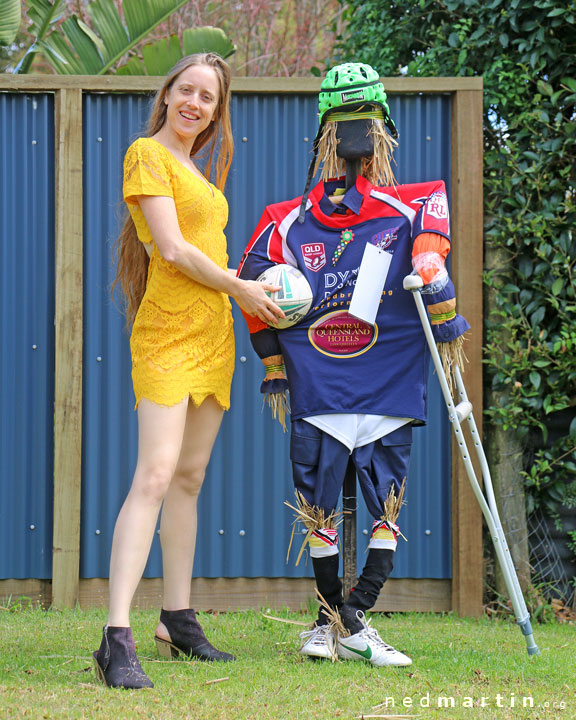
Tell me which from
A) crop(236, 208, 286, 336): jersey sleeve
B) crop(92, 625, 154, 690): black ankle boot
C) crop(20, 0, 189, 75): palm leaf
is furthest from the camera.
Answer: crop(20, 0, 189, 75): palm leaf

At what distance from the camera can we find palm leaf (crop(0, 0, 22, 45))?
5027 millimetres

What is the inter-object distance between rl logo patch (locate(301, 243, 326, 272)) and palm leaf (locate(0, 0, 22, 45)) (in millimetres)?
3164

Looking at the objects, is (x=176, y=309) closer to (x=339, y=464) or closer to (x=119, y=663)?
(x=339, y=464)

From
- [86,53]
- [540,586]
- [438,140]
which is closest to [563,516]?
[540,586]

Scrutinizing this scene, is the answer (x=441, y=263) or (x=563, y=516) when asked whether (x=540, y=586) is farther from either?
(x=441, y=263)

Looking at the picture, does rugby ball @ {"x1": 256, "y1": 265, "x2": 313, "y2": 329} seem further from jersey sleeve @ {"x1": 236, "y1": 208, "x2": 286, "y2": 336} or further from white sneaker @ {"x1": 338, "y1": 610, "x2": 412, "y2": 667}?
white sneaker @ {"x1": 338, "y1": 610, "x2": 412, "y2": 667}

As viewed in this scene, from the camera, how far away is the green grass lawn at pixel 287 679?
2299 mm

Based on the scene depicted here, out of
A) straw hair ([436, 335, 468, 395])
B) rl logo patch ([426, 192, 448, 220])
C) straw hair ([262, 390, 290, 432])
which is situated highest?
rl logo patch ([426, 192, 448, 220])

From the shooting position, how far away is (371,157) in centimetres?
297

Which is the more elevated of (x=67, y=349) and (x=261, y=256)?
(x=261, y=256)

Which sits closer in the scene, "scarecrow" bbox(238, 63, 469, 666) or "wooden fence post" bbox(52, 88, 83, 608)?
"scarecrow" bbox(238, 63, 469, 666)

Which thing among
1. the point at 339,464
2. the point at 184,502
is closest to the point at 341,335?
the point at 339,464

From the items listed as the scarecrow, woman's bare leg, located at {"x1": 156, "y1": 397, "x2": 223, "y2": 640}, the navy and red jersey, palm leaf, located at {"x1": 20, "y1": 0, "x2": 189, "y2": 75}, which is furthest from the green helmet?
palm leaf, located at {"x1": 20, "y1": 0, "x2": 189, "y2": 75}

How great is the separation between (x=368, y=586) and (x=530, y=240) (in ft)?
6.10
